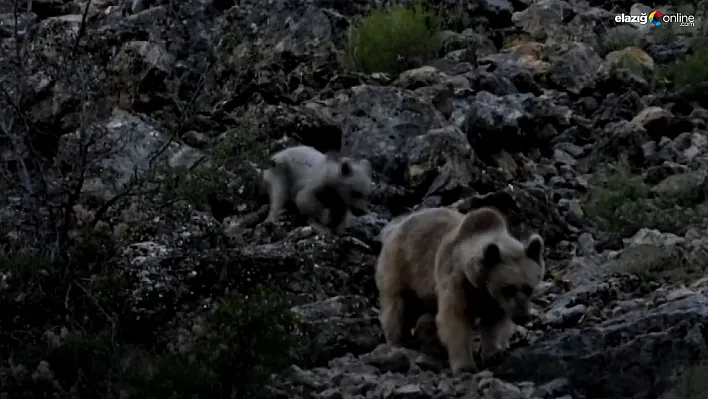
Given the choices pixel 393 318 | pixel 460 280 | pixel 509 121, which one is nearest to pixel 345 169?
pixel 509 121

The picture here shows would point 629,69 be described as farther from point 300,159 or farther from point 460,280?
point 460,280

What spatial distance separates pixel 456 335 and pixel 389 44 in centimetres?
673

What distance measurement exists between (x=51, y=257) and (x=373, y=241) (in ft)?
10.2

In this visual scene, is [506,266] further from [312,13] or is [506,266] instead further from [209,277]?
[312,13]

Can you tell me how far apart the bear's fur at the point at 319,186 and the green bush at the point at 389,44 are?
263 centimetres

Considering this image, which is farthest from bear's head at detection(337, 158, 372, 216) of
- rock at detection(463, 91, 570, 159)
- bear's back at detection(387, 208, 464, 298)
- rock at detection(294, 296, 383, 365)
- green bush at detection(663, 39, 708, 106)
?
green bush at detection(663, 39, 708, 106)

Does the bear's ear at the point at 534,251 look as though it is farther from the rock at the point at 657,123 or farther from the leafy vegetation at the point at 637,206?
the rock at the point at 657,123

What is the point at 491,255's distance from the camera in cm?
718

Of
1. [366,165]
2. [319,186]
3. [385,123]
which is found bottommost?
[319,186]

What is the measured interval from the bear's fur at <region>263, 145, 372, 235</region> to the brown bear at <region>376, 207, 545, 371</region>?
84.5 inches

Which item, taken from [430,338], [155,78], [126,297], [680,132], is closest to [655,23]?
[680,132]

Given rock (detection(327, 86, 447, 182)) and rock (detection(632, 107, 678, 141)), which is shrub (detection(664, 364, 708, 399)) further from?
rock (detection(632, 107, 678, 141))

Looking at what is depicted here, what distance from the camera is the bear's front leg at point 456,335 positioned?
290 inches

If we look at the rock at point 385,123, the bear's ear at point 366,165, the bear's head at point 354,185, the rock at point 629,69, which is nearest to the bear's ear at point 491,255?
the bear's head at point 354,185
